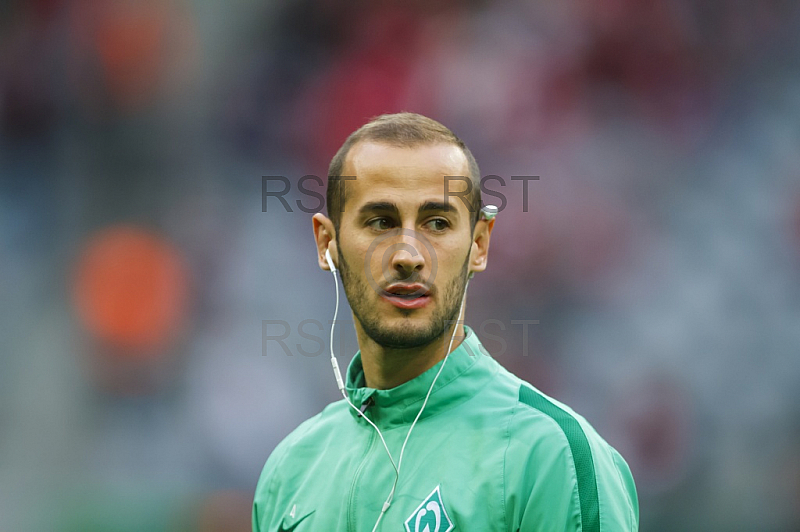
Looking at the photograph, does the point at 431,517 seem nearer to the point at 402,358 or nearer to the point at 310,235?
the point at 402,358

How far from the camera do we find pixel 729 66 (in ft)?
18.4

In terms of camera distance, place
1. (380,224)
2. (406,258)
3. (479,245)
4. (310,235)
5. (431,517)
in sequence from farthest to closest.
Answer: (310,235) < (479,245) < (380,224) < (406,258) < (431,517)

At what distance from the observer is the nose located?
2.06 m

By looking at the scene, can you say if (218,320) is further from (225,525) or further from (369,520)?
(369,520)

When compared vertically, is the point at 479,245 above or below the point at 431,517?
above

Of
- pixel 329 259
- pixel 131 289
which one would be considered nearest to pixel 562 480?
pixel 329 259

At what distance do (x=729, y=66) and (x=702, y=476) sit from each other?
2.59 meters

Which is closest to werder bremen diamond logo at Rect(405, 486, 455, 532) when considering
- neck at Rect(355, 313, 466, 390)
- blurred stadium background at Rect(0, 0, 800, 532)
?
neck at Rect(355, 313, 466, 390)

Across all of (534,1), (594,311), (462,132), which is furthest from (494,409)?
(534,1)

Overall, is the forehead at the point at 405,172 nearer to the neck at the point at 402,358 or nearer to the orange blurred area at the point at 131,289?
the neck at the point at 402,358

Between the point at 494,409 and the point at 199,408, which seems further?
the point at 199,408

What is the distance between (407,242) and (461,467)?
21.4 inches

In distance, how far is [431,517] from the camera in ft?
6.40

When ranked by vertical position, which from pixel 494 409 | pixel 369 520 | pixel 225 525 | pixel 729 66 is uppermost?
pixel 729 66
